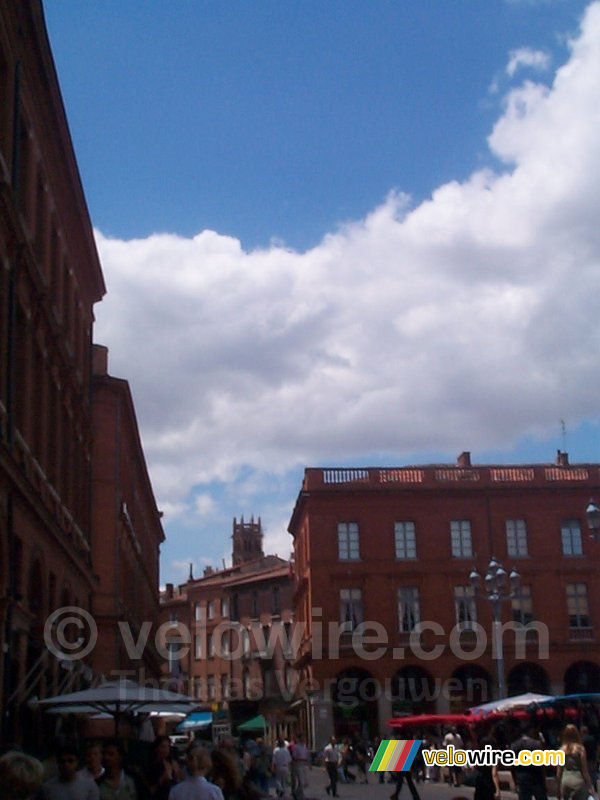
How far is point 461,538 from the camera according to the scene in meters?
56.1

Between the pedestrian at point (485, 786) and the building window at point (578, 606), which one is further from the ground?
the building window at point (578, 606)

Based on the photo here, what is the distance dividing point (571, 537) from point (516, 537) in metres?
2.74

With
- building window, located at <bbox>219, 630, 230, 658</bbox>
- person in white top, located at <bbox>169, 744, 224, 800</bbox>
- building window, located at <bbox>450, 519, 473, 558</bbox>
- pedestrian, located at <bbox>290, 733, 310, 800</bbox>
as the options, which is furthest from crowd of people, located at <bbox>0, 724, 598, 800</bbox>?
building window, located at <bbox>219, 630, 230, 658</bbox>

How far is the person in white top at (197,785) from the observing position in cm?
1015

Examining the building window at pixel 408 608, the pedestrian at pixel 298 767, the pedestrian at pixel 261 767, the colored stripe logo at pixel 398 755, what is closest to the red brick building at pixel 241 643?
the building window at pixel 408 608

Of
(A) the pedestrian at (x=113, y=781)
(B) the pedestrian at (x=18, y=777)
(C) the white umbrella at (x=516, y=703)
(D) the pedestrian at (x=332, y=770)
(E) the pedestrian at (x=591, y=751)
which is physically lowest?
(D) the pedestrian at (x=332, y=770)

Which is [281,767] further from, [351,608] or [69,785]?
[351,608]

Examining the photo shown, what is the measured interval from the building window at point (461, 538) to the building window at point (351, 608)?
16.8 feet

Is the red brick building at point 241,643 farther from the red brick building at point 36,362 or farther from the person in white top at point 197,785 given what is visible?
the person in white top at point 197,785

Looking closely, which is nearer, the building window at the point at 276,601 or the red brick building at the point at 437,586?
the red brick building at the point at 437,586

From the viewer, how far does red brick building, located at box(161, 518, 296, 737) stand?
8419cm

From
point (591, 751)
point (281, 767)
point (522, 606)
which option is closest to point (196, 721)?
point (522, 606)

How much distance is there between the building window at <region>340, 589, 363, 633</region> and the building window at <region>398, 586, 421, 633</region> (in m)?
1.89

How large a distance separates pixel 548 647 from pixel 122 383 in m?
25.4
